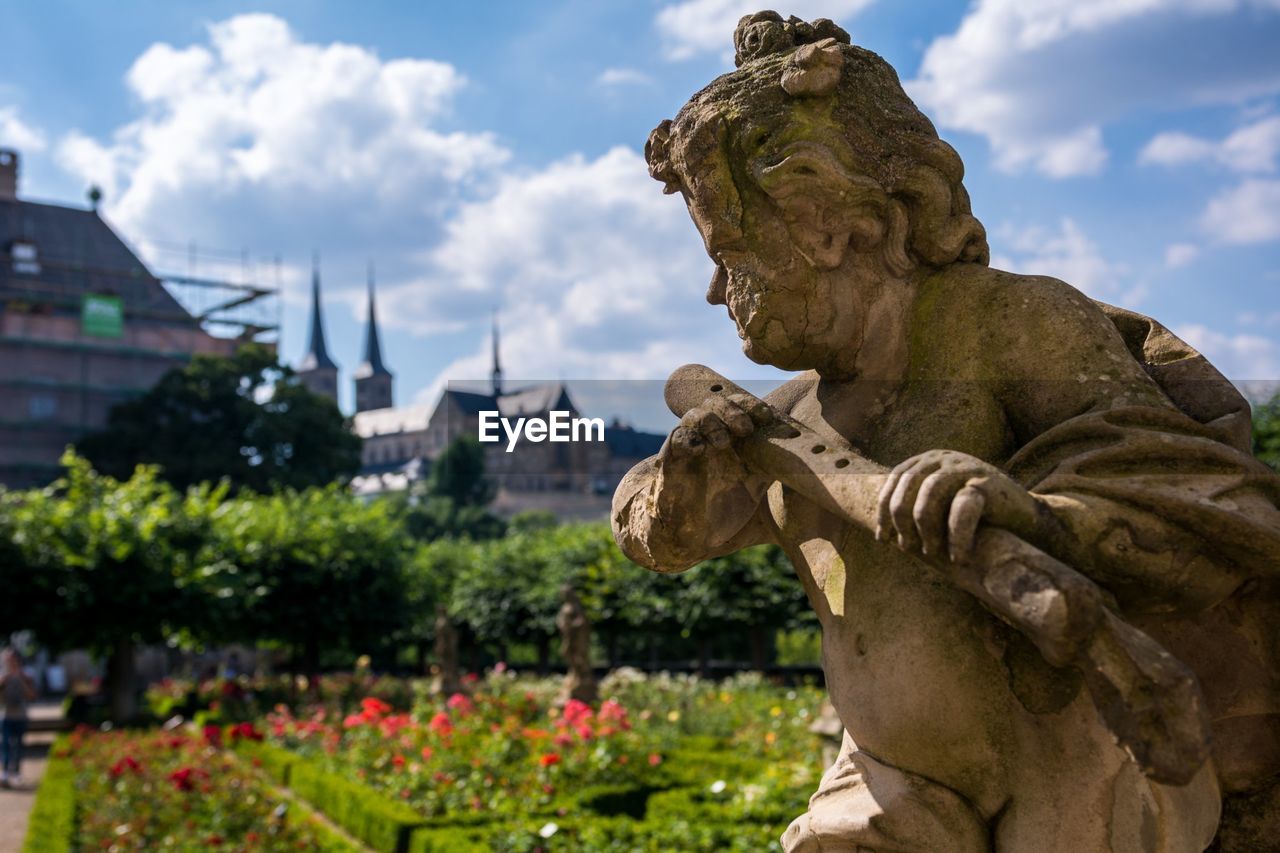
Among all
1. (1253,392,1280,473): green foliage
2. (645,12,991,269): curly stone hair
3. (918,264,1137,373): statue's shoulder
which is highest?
(1253,392,1280,473): green foliage

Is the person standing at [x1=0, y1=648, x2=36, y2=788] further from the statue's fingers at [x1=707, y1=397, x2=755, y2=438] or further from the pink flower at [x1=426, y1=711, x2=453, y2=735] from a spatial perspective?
the statue's fingers at [x1=707, y1=397, x2=755, y2=438]

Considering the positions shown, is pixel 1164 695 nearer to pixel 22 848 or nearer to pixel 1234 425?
pixel 1234 425

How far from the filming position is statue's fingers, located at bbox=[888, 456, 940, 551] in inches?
63.5

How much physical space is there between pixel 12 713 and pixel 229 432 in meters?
28.1

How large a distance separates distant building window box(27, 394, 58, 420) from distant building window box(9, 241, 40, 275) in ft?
16.0

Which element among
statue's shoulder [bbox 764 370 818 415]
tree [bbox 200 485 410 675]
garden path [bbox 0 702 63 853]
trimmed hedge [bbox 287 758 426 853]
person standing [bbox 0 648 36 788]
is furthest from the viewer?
tree [bbox 200 485 410 675]

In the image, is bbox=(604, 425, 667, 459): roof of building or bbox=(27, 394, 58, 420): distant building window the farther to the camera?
bbox=(27, 394, 58, 420): distant building window

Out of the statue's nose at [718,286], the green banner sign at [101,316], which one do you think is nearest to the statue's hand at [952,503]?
the statue's nose at [718,286]

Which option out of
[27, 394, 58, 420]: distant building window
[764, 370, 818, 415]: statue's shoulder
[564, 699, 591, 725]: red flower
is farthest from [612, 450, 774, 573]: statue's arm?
[27, 394, 58, 420]: distant building window

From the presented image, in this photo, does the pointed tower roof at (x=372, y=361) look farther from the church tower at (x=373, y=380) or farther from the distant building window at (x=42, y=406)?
the distant building window at (x=42, y=406)

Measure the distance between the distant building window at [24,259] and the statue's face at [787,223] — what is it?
49.1m

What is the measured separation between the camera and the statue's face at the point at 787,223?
77.4 inches

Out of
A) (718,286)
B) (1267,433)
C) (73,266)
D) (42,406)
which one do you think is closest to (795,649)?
(1267,433)

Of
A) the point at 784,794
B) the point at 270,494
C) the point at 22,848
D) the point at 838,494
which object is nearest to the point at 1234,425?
the point at 838,494
